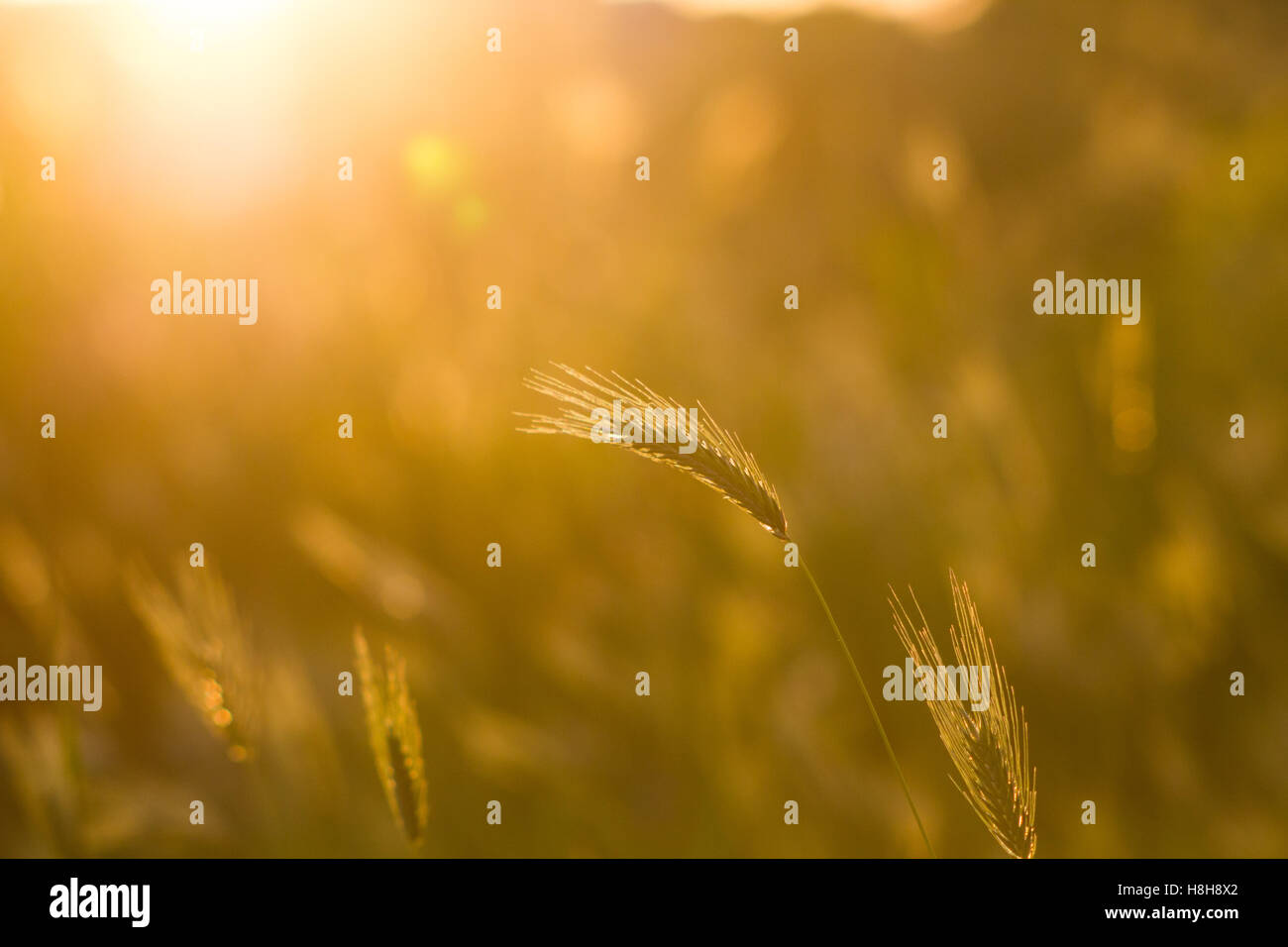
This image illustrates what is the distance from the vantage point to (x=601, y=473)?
2467 mm

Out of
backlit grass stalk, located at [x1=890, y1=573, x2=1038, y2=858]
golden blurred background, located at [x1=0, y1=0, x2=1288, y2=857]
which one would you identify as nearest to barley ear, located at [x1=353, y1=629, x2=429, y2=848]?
golden blurred background, located at [x1=0, y1=0, x2=1288, y2=857]

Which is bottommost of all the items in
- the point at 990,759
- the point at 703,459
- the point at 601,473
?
the point at 990,759

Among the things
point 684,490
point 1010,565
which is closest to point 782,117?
point 684,490

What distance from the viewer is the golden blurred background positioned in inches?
64.1

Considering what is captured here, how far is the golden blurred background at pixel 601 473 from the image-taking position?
1.63 m

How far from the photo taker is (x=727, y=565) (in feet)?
7.14

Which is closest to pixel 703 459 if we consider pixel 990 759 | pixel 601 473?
pixel 990 759

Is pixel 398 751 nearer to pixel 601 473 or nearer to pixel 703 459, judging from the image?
pixel 703 459

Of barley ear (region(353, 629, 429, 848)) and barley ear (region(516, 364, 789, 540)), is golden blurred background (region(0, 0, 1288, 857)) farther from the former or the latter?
barley ear (region(516, 364, 789, 540))

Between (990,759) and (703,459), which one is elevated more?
(703,459)

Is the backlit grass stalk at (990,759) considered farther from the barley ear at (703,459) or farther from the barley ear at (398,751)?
the barley ear at (398,751)

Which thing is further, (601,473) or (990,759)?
(601,473)

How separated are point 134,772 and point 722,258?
2.76 metres
